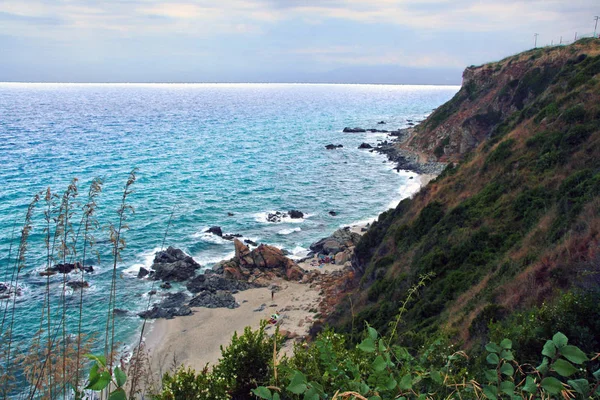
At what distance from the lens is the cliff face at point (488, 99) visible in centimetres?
5012

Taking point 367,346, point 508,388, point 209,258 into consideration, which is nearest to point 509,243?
point 508,388

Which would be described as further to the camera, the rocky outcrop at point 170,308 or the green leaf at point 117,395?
the rocky outcrop at point 170,308

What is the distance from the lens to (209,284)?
32.4 metres

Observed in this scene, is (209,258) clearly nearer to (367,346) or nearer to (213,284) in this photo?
(213,284)

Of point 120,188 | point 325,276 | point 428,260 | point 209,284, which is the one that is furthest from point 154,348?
point 120,188

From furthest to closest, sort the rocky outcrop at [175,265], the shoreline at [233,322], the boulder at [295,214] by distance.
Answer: the boulder at [295,214] < the rocky outcrop at [175,265] < the shoreline at [233,322]

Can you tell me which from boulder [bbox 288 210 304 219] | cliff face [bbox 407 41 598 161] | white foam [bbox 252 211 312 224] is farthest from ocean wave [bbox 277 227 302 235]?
cliff face [bbox 407 41 598 161]

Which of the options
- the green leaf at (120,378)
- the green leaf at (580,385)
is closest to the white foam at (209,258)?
the green leaf at (120,378)

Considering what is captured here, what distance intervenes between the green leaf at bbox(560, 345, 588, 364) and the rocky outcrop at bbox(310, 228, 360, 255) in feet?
118

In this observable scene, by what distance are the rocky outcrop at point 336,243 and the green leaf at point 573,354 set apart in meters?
36.0

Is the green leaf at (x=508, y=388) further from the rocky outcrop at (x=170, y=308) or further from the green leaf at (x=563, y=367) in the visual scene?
the rocky outcrop at (x=170, y=308)

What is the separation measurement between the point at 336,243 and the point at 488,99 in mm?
42679

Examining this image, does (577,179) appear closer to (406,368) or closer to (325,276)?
(406,368)

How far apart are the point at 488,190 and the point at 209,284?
2209 cm
